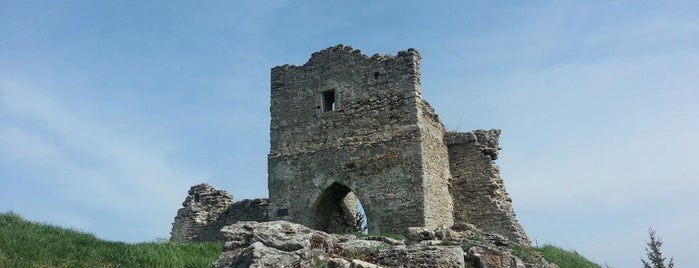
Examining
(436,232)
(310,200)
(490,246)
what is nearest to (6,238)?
(436,232)

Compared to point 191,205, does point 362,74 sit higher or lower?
higher

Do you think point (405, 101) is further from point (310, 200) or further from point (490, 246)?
point (490, 246)

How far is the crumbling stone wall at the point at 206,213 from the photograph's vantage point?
20750mm

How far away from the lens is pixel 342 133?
1800 cm

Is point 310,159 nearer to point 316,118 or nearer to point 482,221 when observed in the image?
point 316,118

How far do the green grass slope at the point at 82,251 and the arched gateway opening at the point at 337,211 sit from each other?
677cm

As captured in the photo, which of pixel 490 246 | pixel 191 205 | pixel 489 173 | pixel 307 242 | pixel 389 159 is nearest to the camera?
pixel 307 242

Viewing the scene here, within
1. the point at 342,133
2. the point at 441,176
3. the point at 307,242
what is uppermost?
the point at 342,133

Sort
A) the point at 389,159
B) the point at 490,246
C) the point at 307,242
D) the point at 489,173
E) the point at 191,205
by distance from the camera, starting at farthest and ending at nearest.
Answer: the point at 191,205
the point at 489,173
the point at 389,159
the point at 490,246
the point at 307,242

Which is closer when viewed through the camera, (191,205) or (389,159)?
(389,159)

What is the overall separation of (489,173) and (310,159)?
475cm

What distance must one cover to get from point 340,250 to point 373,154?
30.4ft

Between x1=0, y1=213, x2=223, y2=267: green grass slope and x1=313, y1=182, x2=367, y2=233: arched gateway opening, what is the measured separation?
677cm

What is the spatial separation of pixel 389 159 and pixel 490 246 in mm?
7966
